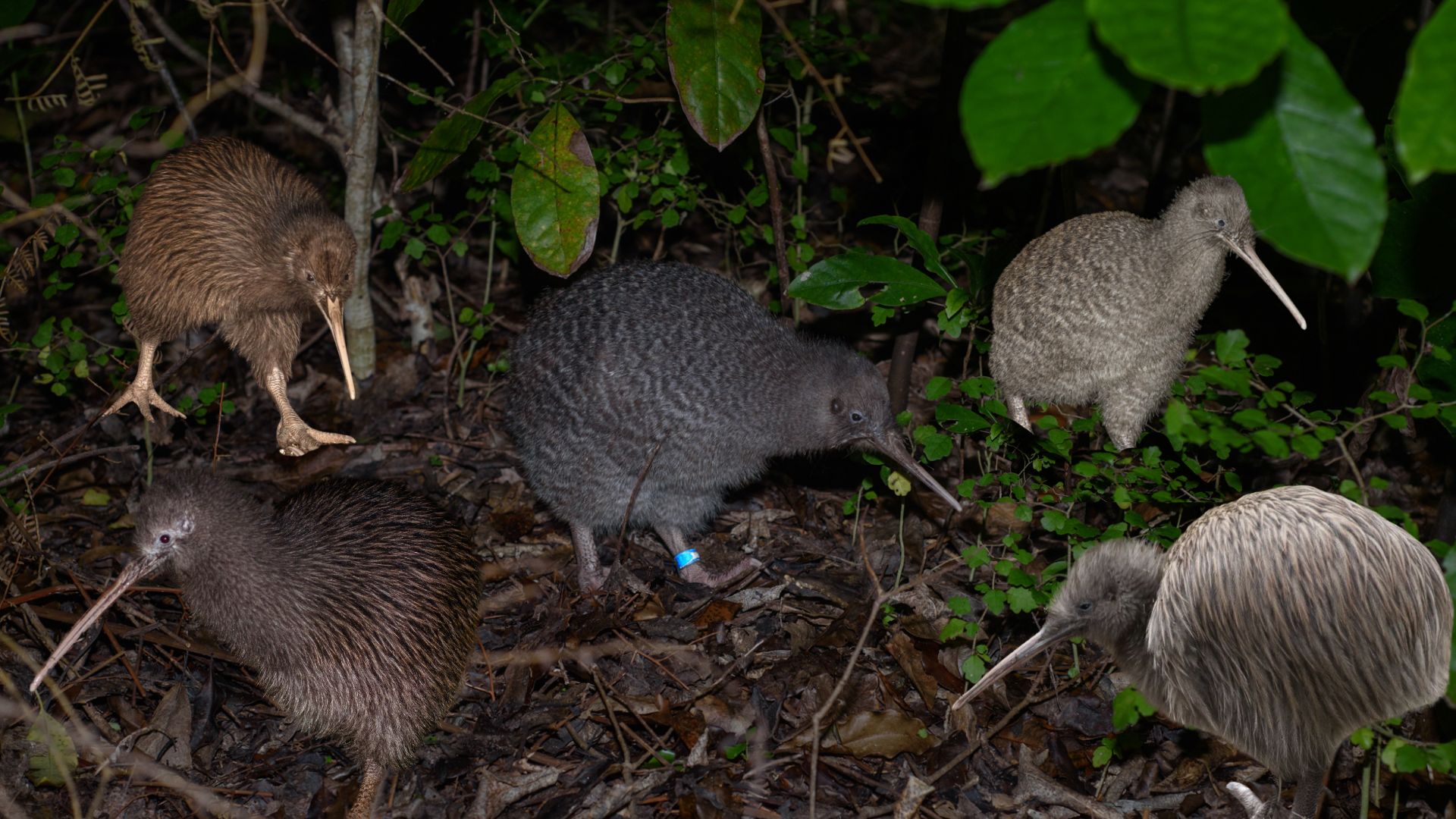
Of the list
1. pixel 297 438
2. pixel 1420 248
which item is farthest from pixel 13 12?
pixel 1420 248

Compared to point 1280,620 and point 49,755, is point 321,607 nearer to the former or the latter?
point 49,755

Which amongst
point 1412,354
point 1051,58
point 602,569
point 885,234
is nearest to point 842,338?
point 885,234

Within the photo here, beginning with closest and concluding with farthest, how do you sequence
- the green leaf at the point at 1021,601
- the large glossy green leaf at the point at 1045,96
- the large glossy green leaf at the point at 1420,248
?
the large glossy green leaf at the point at 1045,96 < the large glossy green leaf at the point at 1420,248 < the green leaf at the point at 1021,601

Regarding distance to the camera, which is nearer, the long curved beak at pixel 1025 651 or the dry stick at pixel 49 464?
the long curved beak at pixel 1025 651

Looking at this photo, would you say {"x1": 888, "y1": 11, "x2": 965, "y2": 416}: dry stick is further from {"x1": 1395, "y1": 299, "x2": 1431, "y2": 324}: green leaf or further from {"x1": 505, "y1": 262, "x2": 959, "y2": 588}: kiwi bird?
{"x1": 1395, "y1": 299, "x2": 1431, "y2": 324}: green leaf

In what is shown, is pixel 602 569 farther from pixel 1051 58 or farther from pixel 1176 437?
pixel 1051 58

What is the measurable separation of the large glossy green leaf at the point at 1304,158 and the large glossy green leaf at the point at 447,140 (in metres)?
2.34

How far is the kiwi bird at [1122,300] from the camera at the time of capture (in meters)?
3.26

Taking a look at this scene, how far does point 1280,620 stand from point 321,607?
2.63 meters

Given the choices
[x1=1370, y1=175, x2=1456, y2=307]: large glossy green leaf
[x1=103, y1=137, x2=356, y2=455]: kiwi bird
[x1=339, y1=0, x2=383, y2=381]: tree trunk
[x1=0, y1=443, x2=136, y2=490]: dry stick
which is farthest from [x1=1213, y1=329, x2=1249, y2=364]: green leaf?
[x1=0, y1=443, x2=136, y2=490]: dry stick

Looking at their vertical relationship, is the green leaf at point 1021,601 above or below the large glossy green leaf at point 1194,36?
below

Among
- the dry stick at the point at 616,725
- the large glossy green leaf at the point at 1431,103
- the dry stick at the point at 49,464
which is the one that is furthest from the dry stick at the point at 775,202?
A: the large glossy green leaf at the point at 1431,103

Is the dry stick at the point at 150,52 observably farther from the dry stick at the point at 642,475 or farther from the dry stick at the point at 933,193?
the dry stick at the point at 933,193

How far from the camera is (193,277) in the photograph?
3498mm
